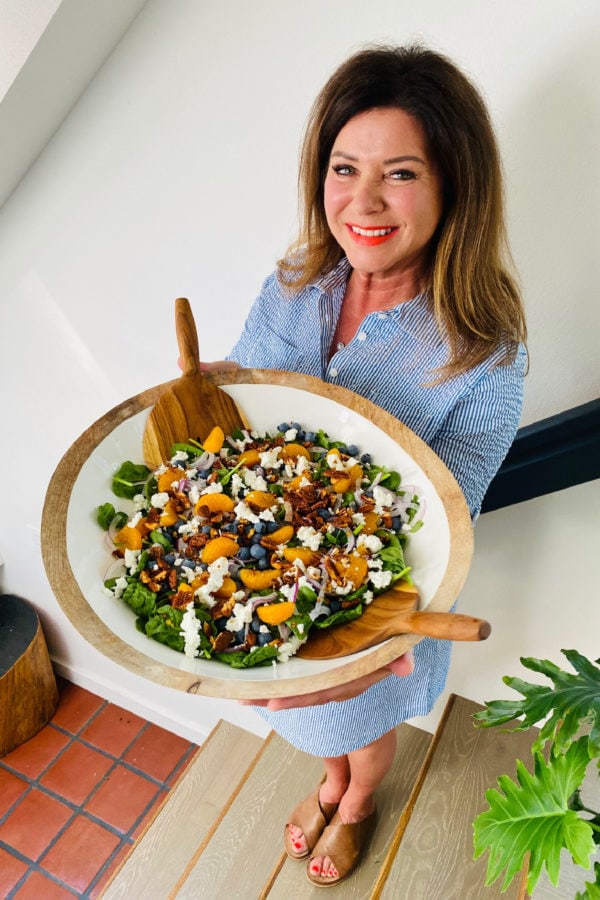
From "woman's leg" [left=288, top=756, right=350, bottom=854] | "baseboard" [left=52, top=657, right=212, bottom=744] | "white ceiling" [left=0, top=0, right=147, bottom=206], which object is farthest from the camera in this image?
"baseboard" [left=52, top=657, right=212, bottom=744]

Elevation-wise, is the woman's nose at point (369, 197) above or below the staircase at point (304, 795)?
above

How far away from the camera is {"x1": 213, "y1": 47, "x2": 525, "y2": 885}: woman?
115 centimetres

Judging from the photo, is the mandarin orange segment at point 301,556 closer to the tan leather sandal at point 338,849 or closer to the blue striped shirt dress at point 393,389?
the blue striped shirt dress at point 393,389

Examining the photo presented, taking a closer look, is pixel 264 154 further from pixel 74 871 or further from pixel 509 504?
pixel 74 871

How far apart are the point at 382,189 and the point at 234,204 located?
0.66 m

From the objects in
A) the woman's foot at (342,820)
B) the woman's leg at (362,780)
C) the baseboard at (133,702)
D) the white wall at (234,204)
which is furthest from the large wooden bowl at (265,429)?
the baseboard at (133,702)

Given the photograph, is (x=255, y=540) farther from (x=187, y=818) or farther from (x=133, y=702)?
(x=133, y=702)

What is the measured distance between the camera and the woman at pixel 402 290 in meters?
1.15

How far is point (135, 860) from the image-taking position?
7.51 ft

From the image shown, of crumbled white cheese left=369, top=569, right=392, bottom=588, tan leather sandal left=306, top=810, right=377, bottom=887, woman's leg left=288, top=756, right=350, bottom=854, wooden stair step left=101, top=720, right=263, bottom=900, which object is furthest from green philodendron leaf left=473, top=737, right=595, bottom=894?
wooden stair step left=101, top=720, right=263, bottom=900

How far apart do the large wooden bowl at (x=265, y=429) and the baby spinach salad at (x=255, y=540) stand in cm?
3

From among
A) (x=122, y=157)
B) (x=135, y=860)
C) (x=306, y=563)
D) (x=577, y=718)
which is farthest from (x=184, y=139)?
(x=135, y=860)

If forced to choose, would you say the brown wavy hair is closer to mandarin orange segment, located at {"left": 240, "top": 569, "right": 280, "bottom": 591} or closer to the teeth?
the teeth

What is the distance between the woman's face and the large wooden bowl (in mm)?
278
